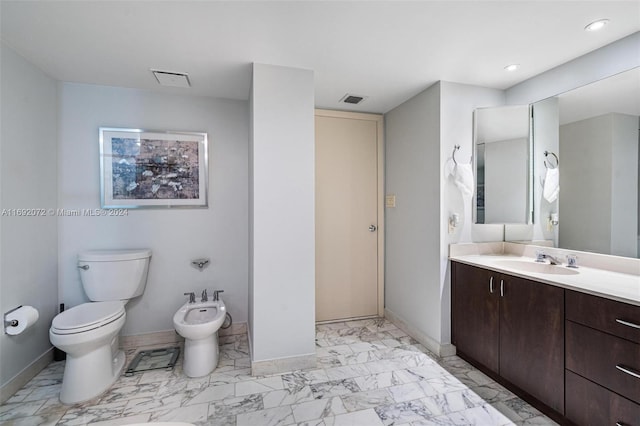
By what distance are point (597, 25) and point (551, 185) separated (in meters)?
1.05

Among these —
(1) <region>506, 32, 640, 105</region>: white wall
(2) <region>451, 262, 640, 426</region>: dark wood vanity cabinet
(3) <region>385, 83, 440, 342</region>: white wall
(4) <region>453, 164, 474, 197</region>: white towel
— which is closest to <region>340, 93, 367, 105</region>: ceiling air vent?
(3) <region>385, 83, 440, 342</region>: white wall

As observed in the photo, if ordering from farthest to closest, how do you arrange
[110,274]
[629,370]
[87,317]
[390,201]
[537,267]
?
[390,201] → [110,274] → [537,267] → [87,317] → [629,370]

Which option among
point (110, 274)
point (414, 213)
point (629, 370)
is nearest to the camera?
point (629, 370)

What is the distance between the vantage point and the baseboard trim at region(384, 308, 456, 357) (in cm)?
237

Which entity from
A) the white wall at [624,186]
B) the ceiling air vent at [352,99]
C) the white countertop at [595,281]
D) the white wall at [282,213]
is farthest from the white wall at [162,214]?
the white wall at [624,186]

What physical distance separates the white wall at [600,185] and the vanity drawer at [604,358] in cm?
70

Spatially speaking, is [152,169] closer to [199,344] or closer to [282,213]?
[282,213]

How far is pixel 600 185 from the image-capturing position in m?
1.89

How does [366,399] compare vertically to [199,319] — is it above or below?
below

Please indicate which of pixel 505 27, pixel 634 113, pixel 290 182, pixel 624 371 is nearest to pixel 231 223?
pixel 290 182

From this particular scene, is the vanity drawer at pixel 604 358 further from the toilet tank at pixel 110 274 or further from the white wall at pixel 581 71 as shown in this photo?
the toilet tank at pixel 110 274

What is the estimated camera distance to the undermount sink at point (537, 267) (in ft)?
6.46

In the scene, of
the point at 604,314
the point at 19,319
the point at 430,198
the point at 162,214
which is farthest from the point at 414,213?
the point at 19,319

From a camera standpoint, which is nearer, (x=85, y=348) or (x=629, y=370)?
(x=629, y=370)
